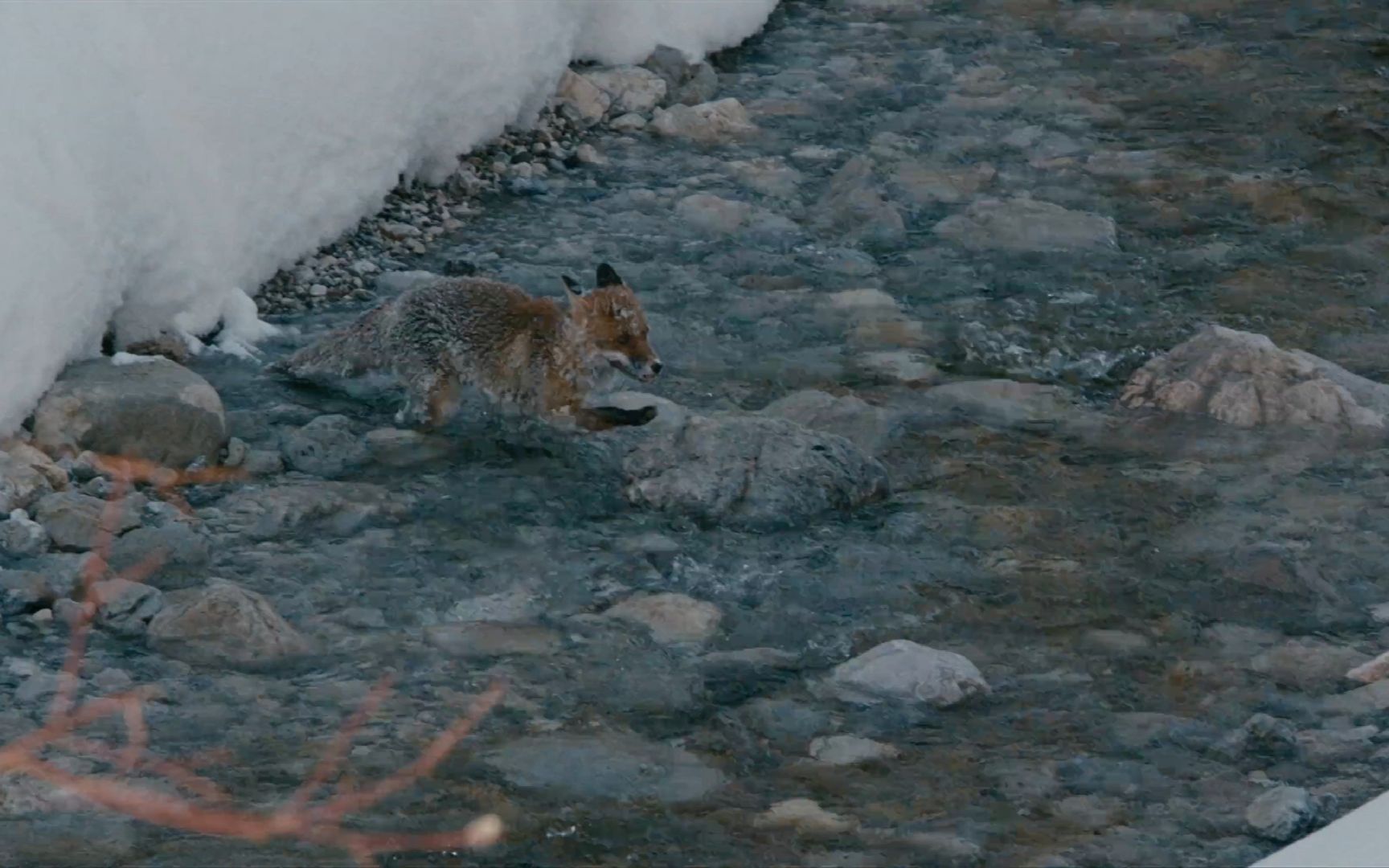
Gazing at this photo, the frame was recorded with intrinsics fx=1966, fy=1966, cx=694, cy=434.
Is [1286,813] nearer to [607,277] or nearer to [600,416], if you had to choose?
[600,416]

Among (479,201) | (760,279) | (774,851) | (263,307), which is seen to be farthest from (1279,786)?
(479,201)

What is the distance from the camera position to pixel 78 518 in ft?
19.3

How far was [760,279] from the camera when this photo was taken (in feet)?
27.2

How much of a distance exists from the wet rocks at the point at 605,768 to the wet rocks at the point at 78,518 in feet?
5.59

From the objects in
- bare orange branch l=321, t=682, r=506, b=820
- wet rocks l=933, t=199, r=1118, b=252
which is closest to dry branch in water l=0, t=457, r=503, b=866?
bare orange branch l=321, t=682, r=506, b=820

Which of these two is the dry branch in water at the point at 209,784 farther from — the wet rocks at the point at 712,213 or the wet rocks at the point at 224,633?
the wet rocks at the point at 712,213

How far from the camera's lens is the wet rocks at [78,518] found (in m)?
5.85

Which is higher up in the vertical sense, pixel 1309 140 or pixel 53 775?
pixel 1309 140

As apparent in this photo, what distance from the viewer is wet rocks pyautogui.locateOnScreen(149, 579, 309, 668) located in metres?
5.32

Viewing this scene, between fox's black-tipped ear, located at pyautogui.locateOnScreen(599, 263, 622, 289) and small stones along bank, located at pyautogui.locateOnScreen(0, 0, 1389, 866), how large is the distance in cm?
47

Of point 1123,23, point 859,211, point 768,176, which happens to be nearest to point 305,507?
point 859,211

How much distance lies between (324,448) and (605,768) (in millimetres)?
2228

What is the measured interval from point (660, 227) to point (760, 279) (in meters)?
0.71

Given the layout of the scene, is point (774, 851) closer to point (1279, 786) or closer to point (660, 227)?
point (1279, 786)
